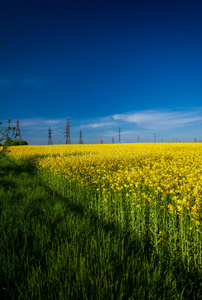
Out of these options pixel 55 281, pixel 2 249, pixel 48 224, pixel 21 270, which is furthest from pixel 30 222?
pixel 55 281

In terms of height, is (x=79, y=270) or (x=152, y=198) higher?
(x=152, y=198)

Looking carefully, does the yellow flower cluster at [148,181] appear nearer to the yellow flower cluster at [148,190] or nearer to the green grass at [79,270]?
the yellow flower cluster at [148,190]

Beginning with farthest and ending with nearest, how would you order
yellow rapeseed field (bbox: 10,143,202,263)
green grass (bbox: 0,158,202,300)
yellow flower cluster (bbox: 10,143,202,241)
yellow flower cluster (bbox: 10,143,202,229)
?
yellow flower cluster (bbox: 10,143,202,229)
yellow flower cluster (bbox: 10,143,202,241)
yellow rapeseed field (bbox: 10,143,202,263)
green grass (bbox: 0,158,202,300)

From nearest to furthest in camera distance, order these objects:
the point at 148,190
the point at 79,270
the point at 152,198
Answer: the point at 79,270 → the point at 152,198 → the point at 148,190

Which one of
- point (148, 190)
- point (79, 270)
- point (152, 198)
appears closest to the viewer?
point (79, 270)

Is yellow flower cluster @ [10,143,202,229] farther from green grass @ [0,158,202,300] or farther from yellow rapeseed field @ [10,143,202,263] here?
green grass @ [0,158,202,300]

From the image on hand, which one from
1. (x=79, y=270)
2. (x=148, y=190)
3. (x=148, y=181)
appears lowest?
(x=79, y=270)

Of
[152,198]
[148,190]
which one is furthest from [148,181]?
[152,198]

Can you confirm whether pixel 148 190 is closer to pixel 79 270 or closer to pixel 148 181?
pixel 148 181

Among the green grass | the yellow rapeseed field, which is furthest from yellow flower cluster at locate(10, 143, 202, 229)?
the green grass

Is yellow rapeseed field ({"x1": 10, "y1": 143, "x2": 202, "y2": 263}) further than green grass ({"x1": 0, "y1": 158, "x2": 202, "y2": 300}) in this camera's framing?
Yes

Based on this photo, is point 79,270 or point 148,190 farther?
point 148,190

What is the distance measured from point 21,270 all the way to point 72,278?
0.75 meters

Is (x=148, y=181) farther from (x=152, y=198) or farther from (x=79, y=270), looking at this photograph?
(x=79, y=270)
